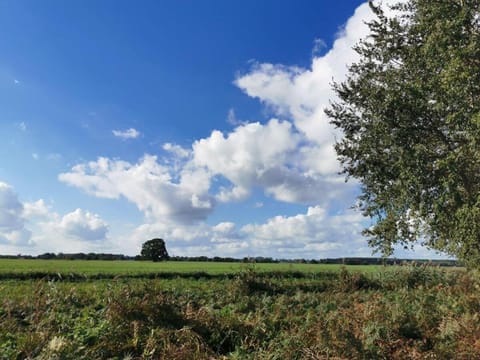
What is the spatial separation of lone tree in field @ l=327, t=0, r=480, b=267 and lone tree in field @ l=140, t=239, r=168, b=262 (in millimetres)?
67225

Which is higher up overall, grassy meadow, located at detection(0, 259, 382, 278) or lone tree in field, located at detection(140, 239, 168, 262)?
lone tree in field, located at detection(140, 239, 168, 262)

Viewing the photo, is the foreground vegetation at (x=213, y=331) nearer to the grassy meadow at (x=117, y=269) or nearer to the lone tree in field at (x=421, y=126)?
the lone tree in field at (x=421, y=126)

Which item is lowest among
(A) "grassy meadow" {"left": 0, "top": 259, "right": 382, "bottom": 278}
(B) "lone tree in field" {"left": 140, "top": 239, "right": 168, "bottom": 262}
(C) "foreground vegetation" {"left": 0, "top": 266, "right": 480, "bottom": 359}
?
(C) "foreground vegetation" {"left": 0, "top": 266, "right": 480, "bottom": 359}

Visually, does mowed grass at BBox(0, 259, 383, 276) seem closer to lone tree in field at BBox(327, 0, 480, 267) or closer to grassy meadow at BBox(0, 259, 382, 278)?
grassy meadow at BBox(0, 259, 382, 278)

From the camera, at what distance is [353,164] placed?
967 inches

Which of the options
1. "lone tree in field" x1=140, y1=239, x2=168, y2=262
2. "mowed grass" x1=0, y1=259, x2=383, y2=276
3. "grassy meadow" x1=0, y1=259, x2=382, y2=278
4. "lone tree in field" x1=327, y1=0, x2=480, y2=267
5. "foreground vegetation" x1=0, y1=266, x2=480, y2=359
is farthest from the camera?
"lone tree in field" x1=140, y1=239, x2=168, y2=262

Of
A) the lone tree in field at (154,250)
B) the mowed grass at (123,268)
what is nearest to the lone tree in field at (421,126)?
the mowed grass at (123,268)

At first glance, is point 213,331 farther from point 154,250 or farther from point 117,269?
point 154,250

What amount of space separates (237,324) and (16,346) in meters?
4.92

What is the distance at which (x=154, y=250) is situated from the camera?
87.9 meters

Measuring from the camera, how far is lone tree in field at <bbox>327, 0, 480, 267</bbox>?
57.8ft

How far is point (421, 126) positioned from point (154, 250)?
73.5 metres

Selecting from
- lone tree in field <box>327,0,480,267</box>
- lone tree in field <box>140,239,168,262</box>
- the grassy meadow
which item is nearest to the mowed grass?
the grassy meadow

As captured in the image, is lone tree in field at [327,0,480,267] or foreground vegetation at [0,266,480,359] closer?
foreground vegetation at [0,266,480,359]
